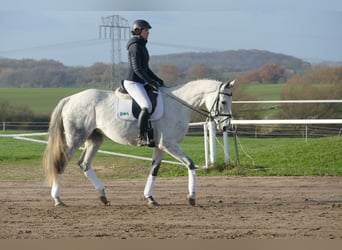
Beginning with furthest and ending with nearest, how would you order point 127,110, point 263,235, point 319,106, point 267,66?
point 267,66
point 319,106
point 127,110
point 263,235

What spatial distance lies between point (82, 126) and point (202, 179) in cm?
409

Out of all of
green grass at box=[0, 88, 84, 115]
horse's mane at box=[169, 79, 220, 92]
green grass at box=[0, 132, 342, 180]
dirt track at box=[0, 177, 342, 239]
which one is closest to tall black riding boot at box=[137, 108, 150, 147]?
horse's mane at box=[169, 79, 220, 92]

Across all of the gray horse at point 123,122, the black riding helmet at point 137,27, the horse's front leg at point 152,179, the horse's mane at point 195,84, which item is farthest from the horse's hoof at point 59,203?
the black riding helmet at point 137,27

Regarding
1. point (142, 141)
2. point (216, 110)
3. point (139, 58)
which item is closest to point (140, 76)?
point (139, 58)

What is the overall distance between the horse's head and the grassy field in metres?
17.8

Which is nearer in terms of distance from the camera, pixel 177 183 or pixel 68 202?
pixel 68 202

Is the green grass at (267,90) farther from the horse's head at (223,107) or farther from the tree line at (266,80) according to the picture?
the horse's head at (223,107)

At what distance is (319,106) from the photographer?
23453mm

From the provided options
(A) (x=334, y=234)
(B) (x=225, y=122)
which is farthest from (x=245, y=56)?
(A) (x=334, y=234)

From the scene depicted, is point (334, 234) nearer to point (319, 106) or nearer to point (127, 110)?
point (127, 110)

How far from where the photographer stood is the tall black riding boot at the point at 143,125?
9.12 meters

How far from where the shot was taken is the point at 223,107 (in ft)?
30.8

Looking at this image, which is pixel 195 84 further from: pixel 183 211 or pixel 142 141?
pixel 183 211

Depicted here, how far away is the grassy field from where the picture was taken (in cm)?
2838
